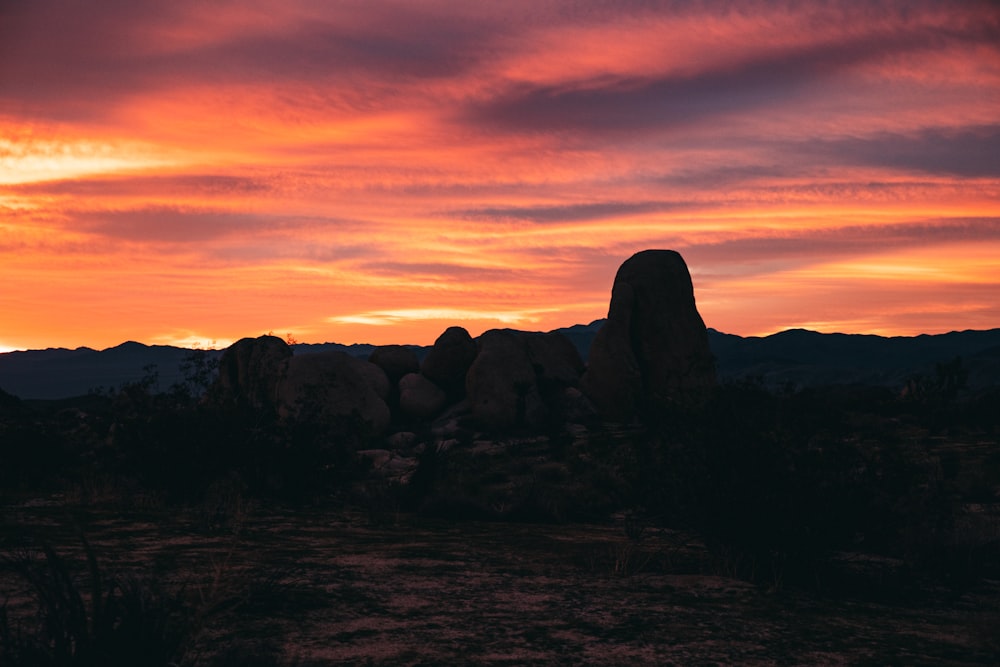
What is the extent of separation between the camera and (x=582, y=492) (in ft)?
47.1

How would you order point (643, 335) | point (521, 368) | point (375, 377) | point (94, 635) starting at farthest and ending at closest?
point (643, 335) → point (375, 377) → point (521, 368) → point (94, 635)

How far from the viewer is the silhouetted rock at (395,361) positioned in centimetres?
3619

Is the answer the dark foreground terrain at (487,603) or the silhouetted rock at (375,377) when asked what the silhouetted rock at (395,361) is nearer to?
the silhouetted rock at (375,377)

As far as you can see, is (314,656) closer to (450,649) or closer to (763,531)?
(450,649)

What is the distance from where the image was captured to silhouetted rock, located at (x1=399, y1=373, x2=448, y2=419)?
33438 millimetres

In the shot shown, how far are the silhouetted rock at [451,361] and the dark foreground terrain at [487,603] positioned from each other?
2533cm

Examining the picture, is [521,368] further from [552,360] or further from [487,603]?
[487,603]

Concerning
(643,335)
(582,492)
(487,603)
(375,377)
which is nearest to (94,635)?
(487,603)

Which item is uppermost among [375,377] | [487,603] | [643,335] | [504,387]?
[643,335]

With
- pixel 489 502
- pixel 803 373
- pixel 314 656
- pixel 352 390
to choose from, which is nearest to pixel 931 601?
pixel 314 656

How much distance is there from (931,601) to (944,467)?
11.8 metres

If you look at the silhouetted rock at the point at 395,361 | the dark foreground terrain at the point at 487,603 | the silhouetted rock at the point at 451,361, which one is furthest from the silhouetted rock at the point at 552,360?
the dark foreground terrain at the point at 487,603

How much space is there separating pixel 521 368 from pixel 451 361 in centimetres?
349

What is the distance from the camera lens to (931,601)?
23.9 feet
